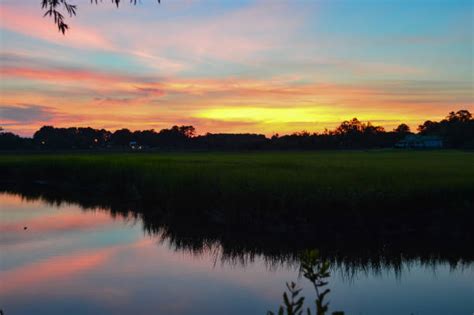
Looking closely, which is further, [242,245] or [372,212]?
[372,212]

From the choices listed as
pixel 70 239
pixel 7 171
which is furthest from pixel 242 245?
pixel 7 171

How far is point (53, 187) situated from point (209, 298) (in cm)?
2374

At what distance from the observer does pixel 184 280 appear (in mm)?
11070

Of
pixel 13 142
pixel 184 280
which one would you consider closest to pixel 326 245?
pixel 184 280

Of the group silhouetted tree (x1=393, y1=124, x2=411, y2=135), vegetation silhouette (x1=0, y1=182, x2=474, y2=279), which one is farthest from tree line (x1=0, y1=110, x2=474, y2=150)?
vegetation silhouette (x1=0, y1=182, x2=474, y2=279)

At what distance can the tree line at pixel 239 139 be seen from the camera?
268 feet

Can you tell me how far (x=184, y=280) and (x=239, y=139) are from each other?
266 ft

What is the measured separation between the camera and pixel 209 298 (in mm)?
9898

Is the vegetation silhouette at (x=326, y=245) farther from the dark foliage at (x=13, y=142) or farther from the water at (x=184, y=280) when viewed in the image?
the dark foliage at (x=13, y=142)

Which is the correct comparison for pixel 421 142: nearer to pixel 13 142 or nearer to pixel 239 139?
pixel 239 139

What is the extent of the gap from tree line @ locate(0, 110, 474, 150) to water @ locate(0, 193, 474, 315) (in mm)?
67332

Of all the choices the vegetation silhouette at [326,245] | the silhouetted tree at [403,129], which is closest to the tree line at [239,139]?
the silhouetted tree at [403,129]

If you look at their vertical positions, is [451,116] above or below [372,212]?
above

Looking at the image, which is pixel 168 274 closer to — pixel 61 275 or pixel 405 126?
pixel 61 275
